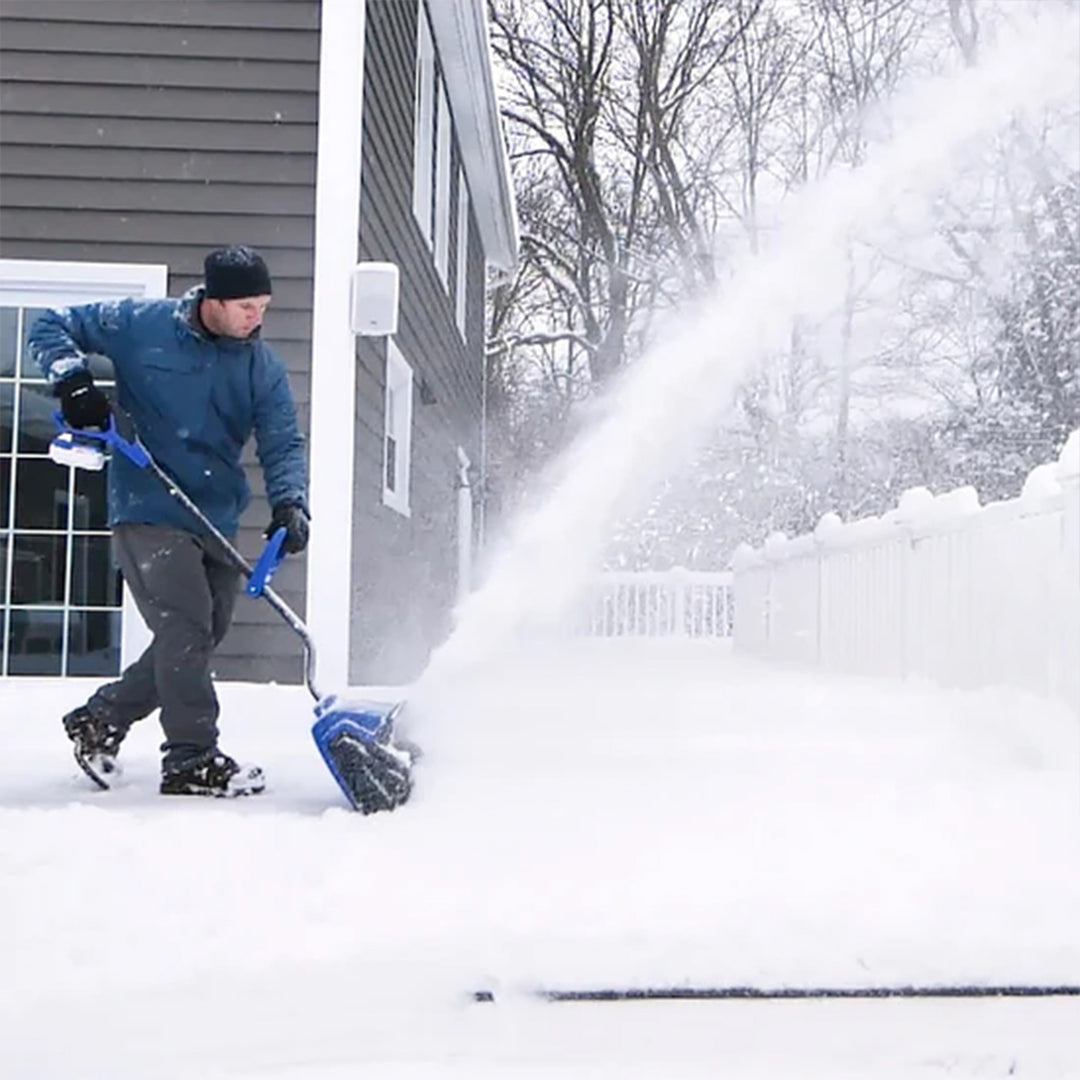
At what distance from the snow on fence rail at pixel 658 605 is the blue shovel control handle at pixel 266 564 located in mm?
14792

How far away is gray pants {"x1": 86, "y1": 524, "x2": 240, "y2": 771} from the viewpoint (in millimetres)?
4219

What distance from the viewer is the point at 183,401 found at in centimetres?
430

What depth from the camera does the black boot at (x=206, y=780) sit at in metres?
4.25

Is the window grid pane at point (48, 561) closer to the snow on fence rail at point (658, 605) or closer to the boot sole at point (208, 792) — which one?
the boot sole at point (208, 792)

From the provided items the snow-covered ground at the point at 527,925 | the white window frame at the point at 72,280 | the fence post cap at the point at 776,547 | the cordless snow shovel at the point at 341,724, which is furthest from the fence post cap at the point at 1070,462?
the fence post cap at the point at 776,547

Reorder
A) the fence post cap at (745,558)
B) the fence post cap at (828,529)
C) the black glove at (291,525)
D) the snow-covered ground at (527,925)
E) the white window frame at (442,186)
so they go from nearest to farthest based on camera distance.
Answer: the snow-covered ground at (527,925) < the black glove at (291,525) < the fence post cap at (828,529) < the white window frame at (442,186) < the fence post cap at (745,558)

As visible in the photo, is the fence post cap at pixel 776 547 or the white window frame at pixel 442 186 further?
the fence post cap at pixel 776 547

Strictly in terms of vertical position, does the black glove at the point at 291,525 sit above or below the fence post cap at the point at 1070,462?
below

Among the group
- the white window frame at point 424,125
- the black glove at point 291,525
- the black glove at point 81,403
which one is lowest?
the black glove at point 291,525

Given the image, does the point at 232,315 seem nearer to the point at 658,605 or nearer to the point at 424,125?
the point at 424,125

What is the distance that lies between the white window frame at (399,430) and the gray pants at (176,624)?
4804mm

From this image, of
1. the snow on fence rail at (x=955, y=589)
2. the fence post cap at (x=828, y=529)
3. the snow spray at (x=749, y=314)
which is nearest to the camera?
the snow on fence rail at (x=955, y=589)

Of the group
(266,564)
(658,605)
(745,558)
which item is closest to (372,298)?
(266,564)

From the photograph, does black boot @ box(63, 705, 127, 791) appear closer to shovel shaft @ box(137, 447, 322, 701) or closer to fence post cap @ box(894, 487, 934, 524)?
shovel shaft @ box(137, 447, 322, 701)
